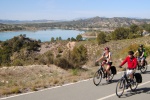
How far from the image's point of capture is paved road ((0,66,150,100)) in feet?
28.1

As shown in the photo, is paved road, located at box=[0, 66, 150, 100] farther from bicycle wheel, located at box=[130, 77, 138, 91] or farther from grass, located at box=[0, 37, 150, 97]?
grass, located at box=[0, 37, 150, 97]

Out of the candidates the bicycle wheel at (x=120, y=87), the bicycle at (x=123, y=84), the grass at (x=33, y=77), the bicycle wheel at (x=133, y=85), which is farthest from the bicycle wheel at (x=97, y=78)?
the bicycle wheel at (x=120, y=87)

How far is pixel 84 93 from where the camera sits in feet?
30.3

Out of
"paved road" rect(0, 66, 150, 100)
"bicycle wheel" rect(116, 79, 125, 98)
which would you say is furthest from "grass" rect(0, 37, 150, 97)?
"bicycle wheel" rect(116, 79, 125, 98)

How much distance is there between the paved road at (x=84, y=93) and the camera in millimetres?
8562

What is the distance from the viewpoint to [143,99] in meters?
8.55

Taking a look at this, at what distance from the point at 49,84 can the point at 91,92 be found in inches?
83.6

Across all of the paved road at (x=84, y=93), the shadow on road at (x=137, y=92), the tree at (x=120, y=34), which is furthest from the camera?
the tree at (x=120, y=34)

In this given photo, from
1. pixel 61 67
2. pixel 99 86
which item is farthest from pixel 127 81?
pixel 61 67

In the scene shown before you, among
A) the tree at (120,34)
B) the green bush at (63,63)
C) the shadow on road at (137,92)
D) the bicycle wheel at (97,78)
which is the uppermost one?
the bicycle wheel at (97,78)

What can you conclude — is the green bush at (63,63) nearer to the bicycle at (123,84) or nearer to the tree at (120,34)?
the bicycle at (123,84)

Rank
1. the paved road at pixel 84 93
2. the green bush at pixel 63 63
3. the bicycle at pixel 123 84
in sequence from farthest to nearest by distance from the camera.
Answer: the green bush at pixel 63 63 < the bicycle at pixel 123 84 < the paved road at pixel 84 93

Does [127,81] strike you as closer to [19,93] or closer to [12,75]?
[19,93]

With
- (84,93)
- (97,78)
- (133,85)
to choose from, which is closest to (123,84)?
(133,85)
